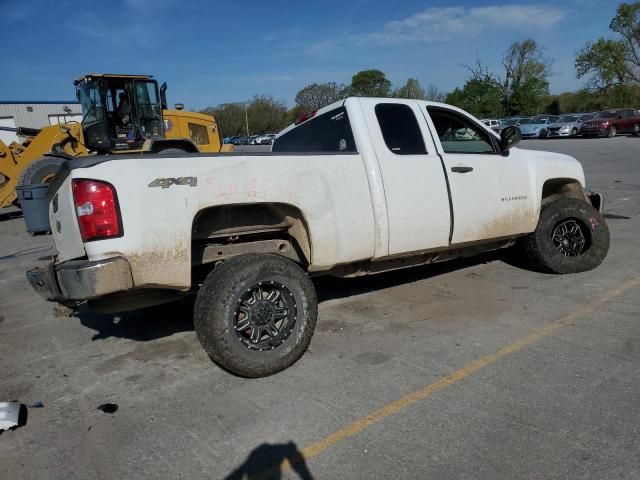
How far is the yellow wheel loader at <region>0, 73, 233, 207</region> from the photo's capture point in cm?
1170

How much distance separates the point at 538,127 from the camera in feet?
120

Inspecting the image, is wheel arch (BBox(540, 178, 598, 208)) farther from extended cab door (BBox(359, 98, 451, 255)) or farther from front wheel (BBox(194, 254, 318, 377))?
front wheel (BBox(194, 254, 318, 377))

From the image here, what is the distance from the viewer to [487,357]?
3.67 m

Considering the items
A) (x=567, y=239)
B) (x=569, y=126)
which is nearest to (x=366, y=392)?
(x=567, y=239)

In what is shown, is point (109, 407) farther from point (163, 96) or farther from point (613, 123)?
point (613, 123)

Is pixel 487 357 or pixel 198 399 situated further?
pixel 487 357

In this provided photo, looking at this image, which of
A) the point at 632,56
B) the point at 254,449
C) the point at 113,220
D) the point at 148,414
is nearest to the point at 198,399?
the point at 148,414

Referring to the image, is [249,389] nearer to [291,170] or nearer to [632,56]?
[291,170]

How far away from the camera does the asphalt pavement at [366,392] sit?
263 centimetres

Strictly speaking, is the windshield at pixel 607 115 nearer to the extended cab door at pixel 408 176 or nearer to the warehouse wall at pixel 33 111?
the extended cab door at pixel 408 176

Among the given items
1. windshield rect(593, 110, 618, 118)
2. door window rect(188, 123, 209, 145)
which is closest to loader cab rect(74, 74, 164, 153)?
door window rect(188, 123, 209, 145)

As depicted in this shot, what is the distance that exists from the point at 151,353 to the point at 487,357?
2692 millimetres

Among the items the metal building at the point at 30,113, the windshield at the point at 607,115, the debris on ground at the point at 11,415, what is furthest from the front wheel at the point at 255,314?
the metal building at the point at 30,113

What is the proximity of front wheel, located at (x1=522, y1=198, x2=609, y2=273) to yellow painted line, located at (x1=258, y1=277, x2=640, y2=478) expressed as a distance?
869 millimetres
